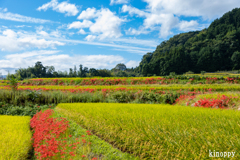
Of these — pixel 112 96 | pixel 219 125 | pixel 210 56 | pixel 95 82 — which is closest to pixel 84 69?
pixel 95 82

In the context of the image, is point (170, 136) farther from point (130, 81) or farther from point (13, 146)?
point (130, 81)

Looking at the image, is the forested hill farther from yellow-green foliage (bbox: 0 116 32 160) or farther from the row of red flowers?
yellow-green foliage (bbox: 0 116 32 160)

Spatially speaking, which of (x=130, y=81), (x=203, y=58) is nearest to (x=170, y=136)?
(x=130, y=81)

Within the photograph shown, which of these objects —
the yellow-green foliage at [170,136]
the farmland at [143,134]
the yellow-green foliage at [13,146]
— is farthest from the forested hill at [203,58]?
the yellow-green foliage at [13,146]

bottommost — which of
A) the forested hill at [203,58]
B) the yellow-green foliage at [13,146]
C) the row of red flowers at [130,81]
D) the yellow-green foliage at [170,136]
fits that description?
the yellow-green foliage at [13,146]

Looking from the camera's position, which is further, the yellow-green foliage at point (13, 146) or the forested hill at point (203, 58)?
the forested hill at point (203, 58)

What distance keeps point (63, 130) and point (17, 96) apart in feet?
23.9

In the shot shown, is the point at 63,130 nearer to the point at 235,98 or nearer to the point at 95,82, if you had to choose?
the point at 235,98

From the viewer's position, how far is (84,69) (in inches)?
1554

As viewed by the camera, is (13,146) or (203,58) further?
(203,58)

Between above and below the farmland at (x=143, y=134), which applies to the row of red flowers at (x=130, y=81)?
above

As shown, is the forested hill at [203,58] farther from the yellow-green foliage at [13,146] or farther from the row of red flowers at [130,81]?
the yellow-green foliage at [13,146]

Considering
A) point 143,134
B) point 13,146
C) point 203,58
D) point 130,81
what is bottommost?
point 13,146

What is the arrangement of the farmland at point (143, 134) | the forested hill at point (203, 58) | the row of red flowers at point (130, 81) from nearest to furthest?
the farmland at point (143, 134), the row of red flowers at point (130, 81), the forested hill at point (203, 58)
